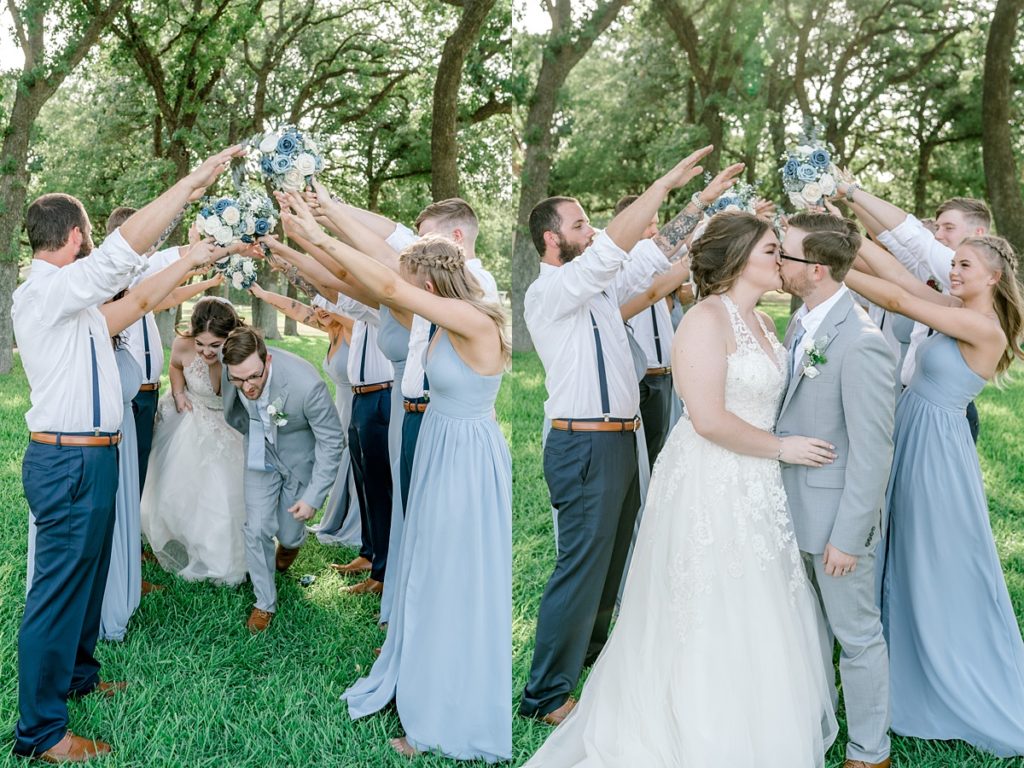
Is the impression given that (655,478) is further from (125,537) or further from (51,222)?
(125,537)

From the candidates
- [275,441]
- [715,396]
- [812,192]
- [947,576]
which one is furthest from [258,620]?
[812,192]

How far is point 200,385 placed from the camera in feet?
17.4

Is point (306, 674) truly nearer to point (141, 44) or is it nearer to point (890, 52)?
point (890, 52)

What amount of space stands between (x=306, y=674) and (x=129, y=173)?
4564mm

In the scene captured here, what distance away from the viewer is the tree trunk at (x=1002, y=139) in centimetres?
616

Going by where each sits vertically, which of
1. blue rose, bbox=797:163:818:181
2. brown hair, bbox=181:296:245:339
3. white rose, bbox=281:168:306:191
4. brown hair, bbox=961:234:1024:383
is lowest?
brown hair, bbox=181:296:245:339

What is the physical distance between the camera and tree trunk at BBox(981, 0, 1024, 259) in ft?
20.2

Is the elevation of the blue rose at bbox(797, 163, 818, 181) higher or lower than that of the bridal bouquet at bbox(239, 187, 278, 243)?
Answer: higher

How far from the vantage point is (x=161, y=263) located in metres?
5.37

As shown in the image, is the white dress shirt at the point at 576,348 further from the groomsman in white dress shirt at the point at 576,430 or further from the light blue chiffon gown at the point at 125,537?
the light blue chiffon gown at the point at 125,537

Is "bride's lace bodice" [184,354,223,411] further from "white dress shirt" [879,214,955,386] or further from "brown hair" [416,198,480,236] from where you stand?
"white dress shirt" [879,214,955,386]

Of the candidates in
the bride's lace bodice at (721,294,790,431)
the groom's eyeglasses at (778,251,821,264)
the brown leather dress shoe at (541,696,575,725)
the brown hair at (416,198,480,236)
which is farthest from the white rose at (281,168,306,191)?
the brown leather dress shoe at (541,696,575,725)

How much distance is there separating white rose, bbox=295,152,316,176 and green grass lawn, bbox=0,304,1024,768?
46.2 inches

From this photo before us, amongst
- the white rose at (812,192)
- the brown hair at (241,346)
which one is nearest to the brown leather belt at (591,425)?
the white rose at (812,192)
